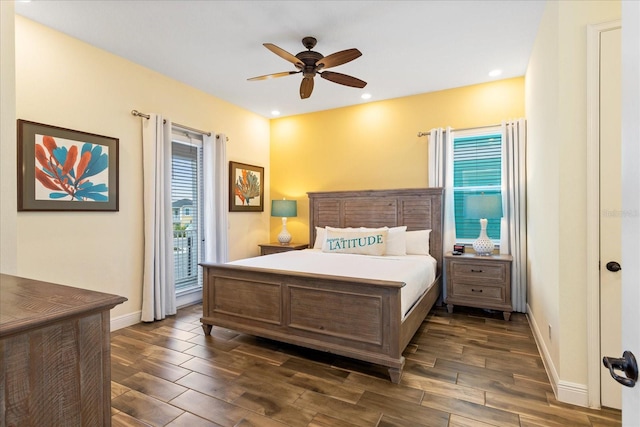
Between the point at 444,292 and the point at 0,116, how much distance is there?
447 centimetres

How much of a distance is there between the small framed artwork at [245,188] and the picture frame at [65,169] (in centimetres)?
174

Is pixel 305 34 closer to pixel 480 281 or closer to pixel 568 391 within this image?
pixel 480 281

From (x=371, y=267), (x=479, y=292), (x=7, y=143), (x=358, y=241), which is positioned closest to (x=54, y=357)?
(x=7, y=143)

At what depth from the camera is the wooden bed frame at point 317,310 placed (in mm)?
2398

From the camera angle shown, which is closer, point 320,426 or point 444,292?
point 320,426

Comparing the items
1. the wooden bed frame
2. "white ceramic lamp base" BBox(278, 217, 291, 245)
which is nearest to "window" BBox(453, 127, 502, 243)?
the wooden bed frame

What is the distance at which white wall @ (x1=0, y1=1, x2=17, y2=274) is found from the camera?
1.76m

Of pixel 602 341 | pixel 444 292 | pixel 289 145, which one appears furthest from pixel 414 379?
pixel 289 145

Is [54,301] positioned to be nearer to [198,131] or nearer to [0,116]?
[0,116]

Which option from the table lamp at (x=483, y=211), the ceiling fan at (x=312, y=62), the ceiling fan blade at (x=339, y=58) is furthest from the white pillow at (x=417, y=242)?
the ceiling fan blade at (x=339, y=58)

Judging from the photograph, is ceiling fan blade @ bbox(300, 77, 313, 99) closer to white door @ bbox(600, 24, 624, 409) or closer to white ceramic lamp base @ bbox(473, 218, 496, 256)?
white door @ bbox(600, 24, 624, 409)

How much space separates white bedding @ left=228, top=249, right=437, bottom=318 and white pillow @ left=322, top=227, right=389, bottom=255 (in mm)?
134

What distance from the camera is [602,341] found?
6.42 ft

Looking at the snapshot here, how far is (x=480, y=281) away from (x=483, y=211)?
82 centimetres
